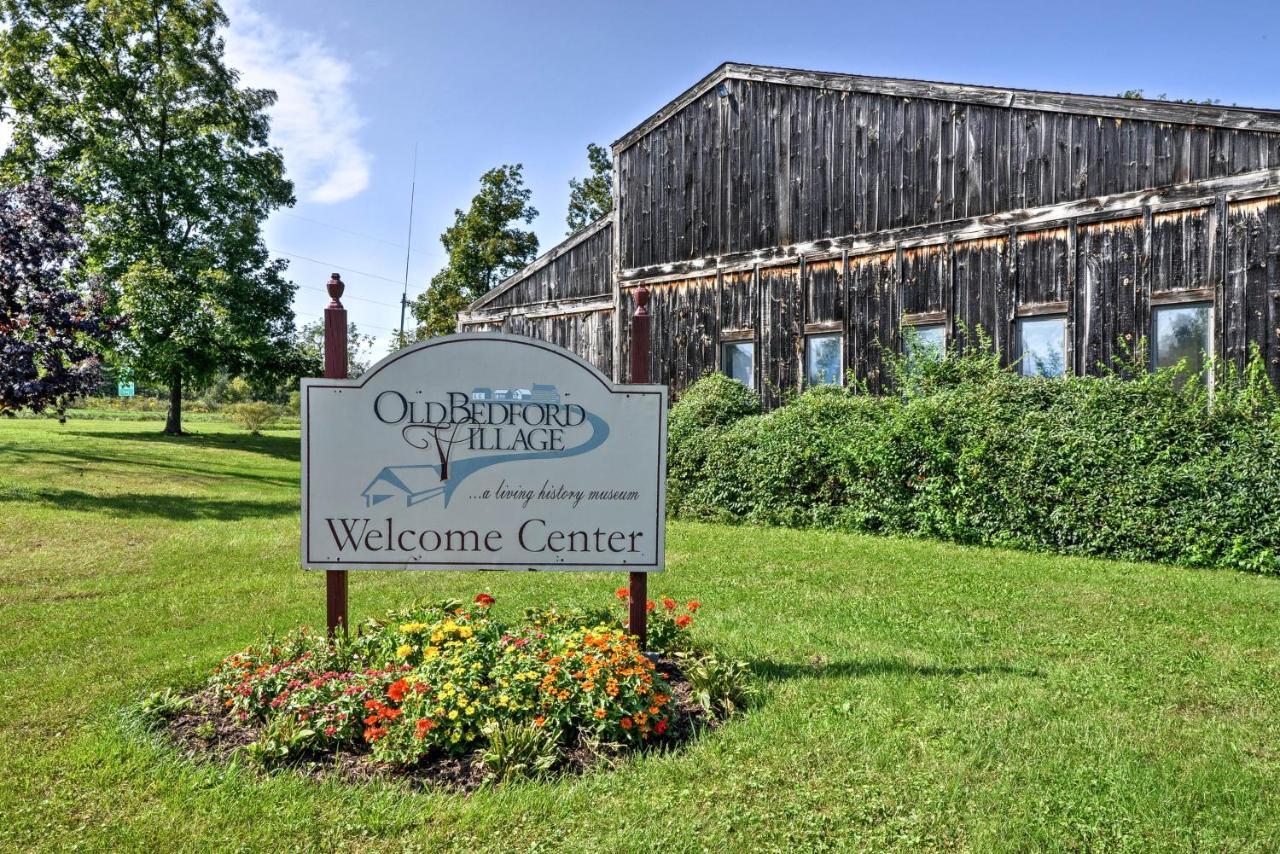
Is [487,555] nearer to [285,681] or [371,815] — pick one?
[285,681]

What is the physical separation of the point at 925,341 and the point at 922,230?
5.83 ft

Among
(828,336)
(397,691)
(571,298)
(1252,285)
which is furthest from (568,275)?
(397,691)

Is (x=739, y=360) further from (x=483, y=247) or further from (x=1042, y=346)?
(x=483, y=247)

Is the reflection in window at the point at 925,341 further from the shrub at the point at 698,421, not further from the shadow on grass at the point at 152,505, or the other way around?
the shadow on grass at the point at 152,505

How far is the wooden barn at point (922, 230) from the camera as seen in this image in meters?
10.9

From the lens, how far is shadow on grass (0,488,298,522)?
43.8ft

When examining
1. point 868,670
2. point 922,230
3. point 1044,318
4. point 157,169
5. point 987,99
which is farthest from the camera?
point 157,169

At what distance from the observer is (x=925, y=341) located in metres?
13.5

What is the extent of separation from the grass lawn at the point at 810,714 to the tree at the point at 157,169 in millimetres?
18425

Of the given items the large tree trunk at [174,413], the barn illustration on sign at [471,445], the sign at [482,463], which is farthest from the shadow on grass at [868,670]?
the large tree trunk at [174,413]

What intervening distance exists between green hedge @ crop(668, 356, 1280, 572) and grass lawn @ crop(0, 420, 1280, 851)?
25.9 inches

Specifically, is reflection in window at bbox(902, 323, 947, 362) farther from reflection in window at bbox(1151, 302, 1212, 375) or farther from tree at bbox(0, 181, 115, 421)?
tree at bbox(0, 181, 115, 421)

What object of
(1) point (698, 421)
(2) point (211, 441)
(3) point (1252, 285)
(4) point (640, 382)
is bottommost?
(2) point (211, 441)

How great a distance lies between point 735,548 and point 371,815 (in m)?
7.33
